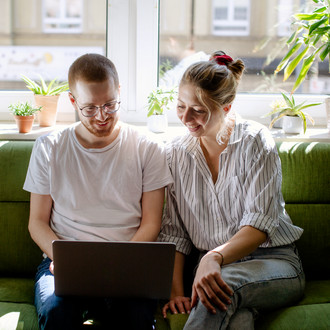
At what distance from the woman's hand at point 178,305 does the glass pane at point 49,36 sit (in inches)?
52.5

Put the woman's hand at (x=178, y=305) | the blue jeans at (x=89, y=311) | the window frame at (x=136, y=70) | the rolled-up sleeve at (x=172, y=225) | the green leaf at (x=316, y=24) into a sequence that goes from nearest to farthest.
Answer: the blue jeans at (x=89, y=311) < the woman's hand at (x=178, y=305) < the rolled-up sleeve at (x=172, y=225) < the green leaf at (x=316, y=24) < the window frame at (x=136, y=70)

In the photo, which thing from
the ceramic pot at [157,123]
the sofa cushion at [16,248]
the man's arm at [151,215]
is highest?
the ceramic pot at [157,123]

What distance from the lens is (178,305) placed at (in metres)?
1.72

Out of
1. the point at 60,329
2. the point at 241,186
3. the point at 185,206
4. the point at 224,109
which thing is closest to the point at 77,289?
the point at 60,329

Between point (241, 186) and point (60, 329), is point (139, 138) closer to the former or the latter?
point (241, 186)

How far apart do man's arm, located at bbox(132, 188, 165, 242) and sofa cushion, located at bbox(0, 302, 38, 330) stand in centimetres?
43

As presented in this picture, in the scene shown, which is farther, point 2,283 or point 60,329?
point 2,283

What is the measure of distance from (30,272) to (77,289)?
1.92 ft

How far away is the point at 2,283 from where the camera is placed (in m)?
1.95

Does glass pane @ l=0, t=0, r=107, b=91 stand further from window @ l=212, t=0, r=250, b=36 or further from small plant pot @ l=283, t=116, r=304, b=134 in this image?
small plant pot @ l=283, t=116, r=304, b=134

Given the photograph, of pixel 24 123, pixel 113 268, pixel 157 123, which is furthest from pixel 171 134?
pixel 113 268

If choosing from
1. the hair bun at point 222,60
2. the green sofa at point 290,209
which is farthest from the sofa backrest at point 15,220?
the hair bun at point 222,60

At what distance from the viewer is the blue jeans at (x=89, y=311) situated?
1.55 m

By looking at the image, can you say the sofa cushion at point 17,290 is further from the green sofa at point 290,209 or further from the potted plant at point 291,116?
the potted plant at point 291,116
